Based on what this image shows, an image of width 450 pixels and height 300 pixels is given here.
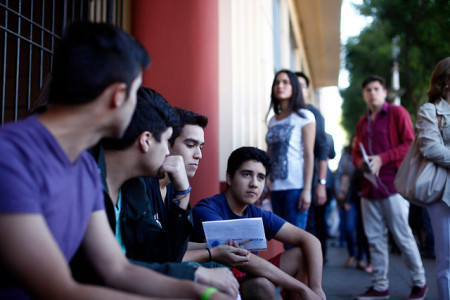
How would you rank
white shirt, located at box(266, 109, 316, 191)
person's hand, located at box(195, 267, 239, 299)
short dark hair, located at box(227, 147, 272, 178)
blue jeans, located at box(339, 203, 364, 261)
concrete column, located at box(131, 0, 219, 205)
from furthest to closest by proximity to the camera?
blue jeans, located at box(339, 203, 364, 261)
concrete column, located at box(131, 0, 219, 205)
white shirt, located at box(266, 109, 316, 191)
short dark hair, located at box(227, 147, 272, 178)
person's hand, located at box(195, 267, 239, 299)

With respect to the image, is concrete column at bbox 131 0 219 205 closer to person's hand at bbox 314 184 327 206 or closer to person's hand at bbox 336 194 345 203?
person's hand at bbox 314 184 327 206

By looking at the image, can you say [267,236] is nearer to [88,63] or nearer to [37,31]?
[88,63]

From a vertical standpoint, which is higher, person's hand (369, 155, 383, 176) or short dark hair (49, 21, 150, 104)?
short dark hair (49, 21, 150, 104)

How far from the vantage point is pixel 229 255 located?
2521 millimetres

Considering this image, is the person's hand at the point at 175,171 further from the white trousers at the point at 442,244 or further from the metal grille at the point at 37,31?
the white trousers at the point at 442,244

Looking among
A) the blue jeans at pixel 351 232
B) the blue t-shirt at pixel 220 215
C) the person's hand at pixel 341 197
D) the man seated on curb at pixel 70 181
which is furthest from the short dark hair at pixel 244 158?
the person's hand at pixel 341 197

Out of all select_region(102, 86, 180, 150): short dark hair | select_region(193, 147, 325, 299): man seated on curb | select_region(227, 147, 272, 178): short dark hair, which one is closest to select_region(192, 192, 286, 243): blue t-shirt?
select_region(193, 147, 325, 299): man seated on curb

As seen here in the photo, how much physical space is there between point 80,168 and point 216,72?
3.32 metres

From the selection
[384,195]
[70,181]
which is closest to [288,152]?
[384,195]

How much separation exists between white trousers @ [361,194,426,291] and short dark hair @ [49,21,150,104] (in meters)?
3.93

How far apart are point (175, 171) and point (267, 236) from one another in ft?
3.42

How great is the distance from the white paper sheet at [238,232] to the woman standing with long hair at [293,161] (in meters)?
1.71

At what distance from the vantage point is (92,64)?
1432mm

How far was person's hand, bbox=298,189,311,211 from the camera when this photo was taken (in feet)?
13.9
